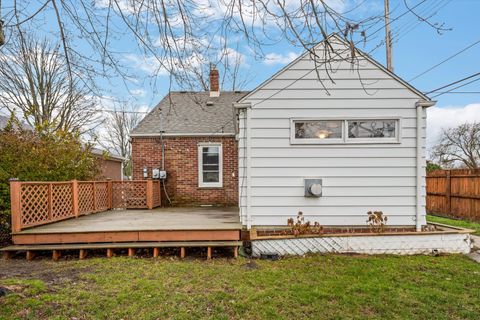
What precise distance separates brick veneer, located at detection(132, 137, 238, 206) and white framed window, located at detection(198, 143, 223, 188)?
15cm

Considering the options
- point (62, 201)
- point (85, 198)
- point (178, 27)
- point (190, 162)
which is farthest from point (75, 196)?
point (178, 27)

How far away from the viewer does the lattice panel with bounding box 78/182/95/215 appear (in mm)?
7868

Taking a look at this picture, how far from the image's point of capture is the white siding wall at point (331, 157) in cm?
588

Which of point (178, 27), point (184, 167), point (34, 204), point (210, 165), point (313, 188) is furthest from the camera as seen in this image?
point (210, 165)

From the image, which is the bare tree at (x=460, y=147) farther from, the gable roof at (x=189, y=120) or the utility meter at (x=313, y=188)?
the utility meter at (x=313, y=188)

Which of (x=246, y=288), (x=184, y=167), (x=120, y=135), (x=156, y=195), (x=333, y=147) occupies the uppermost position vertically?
(x=120, y=135)

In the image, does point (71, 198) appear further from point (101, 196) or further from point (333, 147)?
point (333, 147)

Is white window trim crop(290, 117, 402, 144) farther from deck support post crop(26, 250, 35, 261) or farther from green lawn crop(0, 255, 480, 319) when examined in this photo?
deck support post crop(26, 250, 35, 261)

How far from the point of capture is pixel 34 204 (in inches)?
239

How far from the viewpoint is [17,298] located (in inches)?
137

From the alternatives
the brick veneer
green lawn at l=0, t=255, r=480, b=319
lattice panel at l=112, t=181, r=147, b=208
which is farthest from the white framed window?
green lawn at l=0, t=255, r=480, b=319

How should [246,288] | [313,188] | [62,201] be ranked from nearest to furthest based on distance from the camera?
[246,288] < [313,188] < [62,201]

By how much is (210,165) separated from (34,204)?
5.75 m

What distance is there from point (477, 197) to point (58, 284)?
1138cm
